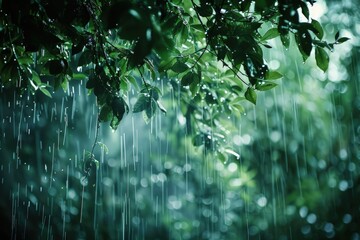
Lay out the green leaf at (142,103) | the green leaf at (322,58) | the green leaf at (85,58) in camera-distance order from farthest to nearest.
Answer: the green leaf at (142,103) → the green leaf at (85,58) → the green leaf at (322,58)

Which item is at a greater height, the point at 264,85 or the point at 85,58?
the point at 85,58

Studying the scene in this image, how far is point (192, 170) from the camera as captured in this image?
721 centimetres

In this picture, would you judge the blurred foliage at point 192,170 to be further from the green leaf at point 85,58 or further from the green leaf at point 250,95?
the green leaf at point 250,95

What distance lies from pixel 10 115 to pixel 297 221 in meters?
5.40

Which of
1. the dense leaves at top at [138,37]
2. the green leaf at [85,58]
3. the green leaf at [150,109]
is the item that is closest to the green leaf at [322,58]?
the dense leaves at top at [138,37]

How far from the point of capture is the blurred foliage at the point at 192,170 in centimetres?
381

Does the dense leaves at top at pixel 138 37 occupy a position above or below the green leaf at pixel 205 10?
below

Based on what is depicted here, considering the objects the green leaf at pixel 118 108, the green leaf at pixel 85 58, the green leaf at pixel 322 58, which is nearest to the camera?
the green leaf at pixel 322 58

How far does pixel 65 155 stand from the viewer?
13.3 feet

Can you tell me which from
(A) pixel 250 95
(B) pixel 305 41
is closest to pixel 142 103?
(A) pixel 250 95

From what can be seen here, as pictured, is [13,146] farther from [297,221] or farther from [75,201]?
[297,221]

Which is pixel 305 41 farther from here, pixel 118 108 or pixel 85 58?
pixel 85 58

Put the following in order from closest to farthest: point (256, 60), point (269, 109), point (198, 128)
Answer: point (256, 60) < point (198, 128) < point (269, 109)

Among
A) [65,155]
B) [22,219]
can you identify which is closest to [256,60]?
[65,155]
